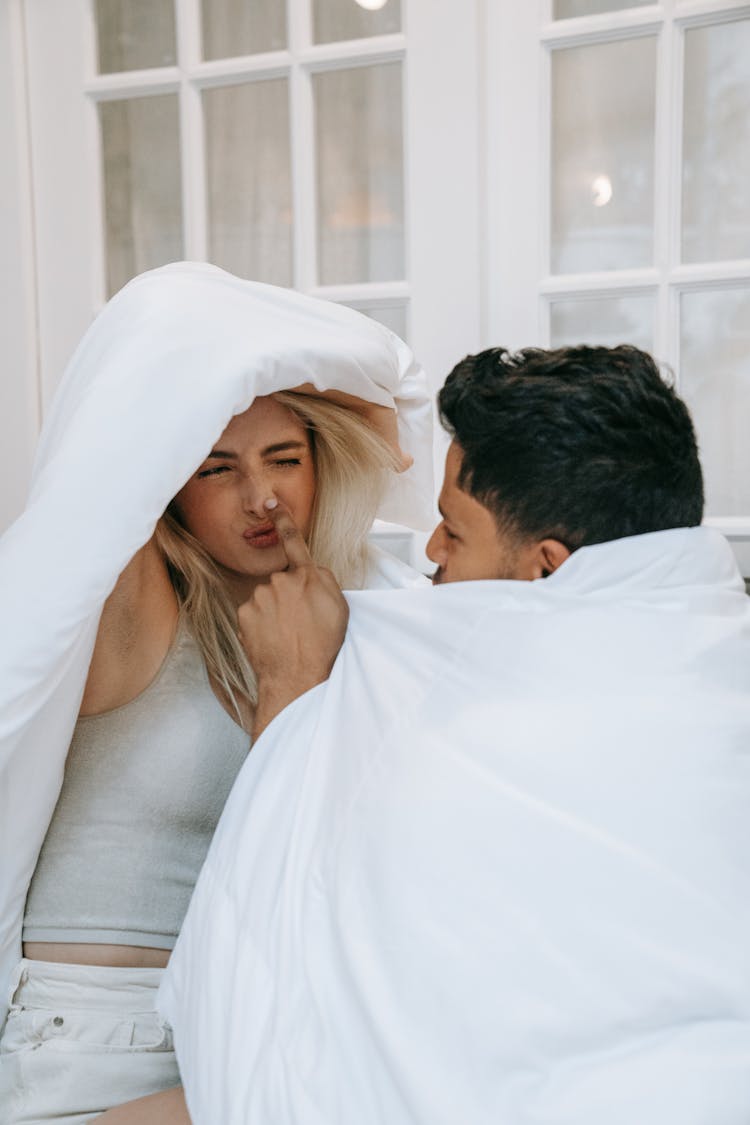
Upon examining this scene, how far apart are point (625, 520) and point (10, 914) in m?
0.75

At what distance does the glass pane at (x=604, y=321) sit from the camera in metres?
1.91

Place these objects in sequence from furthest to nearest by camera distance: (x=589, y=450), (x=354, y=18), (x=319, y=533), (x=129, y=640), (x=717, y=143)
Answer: (x=354, y=18), (x=717, y=143), (x=319, y=533), (x=129, y=640), (x=589, y=450)

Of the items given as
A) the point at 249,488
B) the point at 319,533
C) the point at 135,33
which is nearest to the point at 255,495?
the point at 249,488

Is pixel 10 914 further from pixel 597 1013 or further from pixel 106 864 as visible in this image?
pixel 597 1013

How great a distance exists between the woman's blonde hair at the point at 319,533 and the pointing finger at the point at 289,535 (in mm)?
117

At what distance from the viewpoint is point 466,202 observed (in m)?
1.92

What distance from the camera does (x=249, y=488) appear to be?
4.12 ft

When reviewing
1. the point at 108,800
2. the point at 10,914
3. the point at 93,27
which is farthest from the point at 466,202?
the point at 10,914

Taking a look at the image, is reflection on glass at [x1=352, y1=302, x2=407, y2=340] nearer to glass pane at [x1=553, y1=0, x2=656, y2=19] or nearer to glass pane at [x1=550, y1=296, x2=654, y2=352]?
glass pane at [x1=550, y1=296, x2=654, y2=352]

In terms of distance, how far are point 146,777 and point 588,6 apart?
1.58 meters

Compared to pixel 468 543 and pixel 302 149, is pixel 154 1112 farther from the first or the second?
pixel 302 149

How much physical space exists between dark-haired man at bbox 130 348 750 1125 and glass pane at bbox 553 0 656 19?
1.18 m

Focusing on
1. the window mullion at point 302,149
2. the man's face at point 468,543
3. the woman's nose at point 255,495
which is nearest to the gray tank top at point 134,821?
the woman's nose at point 255,495

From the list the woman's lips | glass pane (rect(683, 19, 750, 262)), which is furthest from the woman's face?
glass pane (rect(683, 19, 750, 262))
